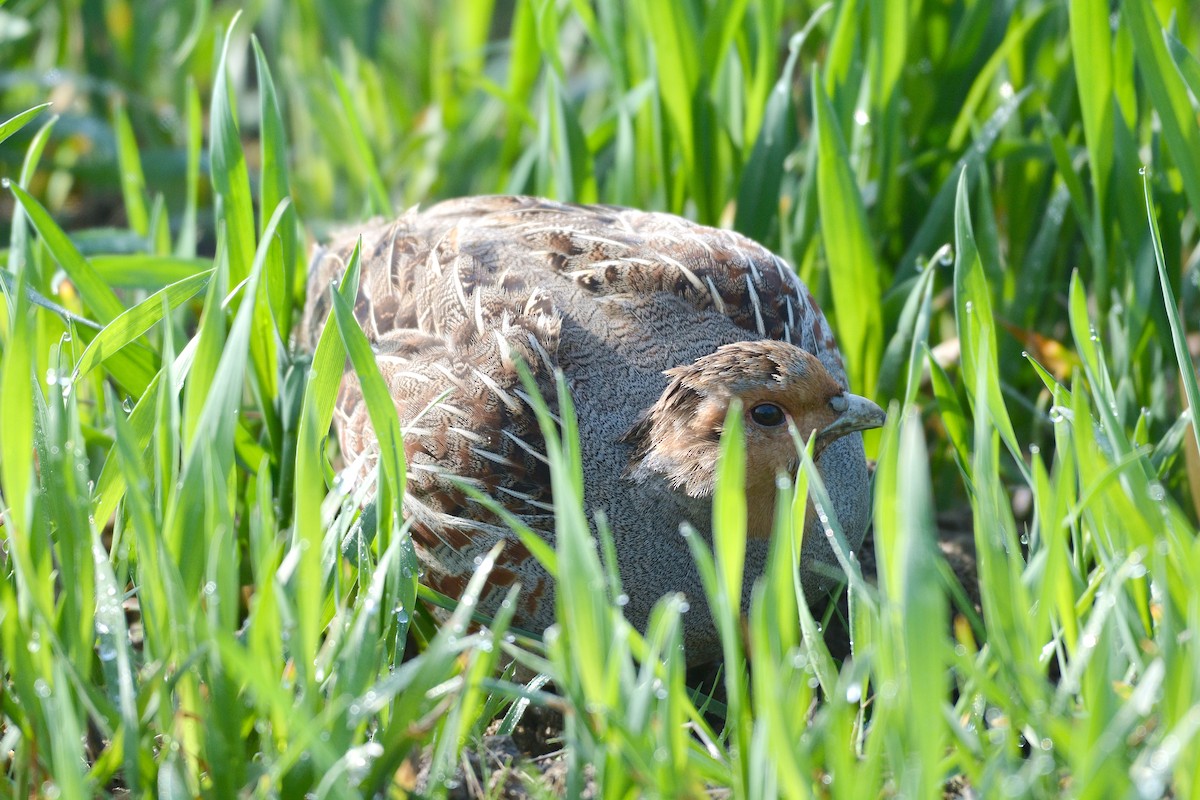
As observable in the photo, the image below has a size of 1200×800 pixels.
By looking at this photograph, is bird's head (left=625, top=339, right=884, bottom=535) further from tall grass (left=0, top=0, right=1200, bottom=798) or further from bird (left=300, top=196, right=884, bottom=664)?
tall grass (left=0, top=0, right=1200, bottom=798)

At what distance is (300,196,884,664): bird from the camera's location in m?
2.51

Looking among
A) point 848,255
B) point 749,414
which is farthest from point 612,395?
point 848,255

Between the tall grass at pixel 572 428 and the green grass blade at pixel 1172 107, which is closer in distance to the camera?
the tall grass at pixel 572 428

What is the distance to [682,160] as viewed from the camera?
353cm

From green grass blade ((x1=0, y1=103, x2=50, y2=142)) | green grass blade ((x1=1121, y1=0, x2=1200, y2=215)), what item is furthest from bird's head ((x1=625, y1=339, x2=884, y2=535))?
green grass blade ((x1=0, y1=103, x2=50, y2=142))

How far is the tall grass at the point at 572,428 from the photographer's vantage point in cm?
164

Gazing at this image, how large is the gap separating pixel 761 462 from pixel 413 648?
3.09 ft

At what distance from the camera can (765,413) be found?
98.5 inches

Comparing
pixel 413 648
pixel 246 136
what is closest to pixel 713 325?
pixel 413 648

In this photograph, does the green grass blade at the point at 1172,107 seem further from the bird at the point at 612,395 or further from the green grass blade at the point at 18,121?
the green grass blade at the point at 18,121

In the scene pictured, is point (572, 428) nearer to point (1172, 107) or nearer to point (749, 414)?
point (749, 414)

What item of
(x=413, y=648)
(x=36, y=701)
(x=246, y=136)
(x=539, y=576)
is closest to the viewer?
(x=36, y=701)

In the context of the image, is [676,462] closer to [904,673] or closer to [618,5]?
[904,673]

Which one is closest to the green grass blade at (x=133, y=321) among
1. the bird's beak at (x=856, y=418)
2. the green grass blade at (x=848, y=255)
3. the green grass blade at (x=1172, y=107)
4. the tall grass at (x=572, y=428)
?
the tall grass at (x=572, y=428)
